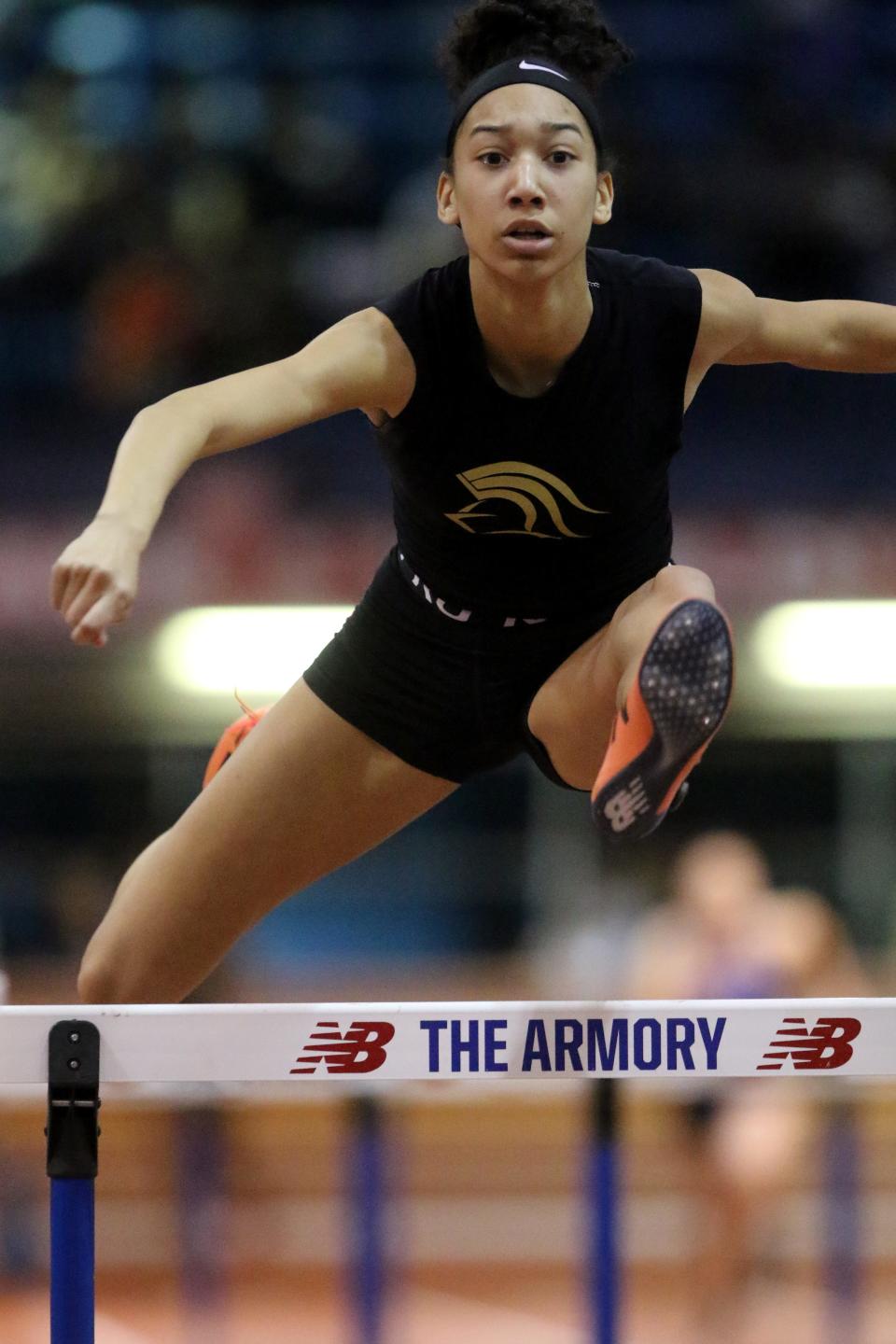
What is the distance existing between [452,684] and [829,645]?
5204 mm

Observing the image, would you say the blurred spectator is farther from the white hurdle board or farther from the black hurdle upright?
the black hurdle upright

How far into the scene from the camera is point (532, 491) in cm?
275

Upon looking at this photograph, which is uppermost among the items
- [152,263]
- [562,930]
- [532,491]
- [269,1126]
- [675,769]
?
[152,263]

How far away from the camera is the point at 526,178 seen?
261 centimetres

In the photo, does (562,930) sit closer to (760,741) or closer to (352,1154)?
(760,741)

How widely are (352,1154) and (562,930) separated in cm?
362

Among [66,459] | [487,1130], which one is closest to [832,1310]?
[487,1130]

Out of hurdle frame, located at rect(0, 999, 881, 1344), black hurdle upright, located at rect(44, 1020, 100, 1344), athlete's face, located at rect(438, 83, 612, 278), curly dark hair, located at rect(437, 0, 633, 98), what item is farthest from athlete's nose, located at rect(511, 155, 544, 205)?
black hurdle upright, located at rect(44, 1020, 100, 1344)

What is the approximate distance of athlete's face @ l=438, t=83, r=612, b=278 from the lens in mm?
2625

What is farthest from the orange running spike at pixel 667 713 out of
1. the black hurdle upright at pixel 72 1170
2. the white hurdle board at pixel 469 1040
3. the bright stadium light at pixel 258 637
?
the bright stadium light at pixel 258 637

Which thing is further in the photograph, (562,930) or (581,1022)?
(562,930)

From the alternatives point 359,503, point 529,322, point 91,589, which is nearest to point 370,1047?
point 91,589

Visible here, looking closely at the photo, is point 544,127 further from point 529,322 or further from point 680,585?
point 680,585

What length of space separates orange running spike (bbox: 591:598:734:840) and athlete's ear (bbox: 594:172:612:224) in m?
0.70
